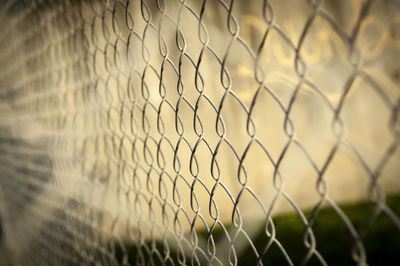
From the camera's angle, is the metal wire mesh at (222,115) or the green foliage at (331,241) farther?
the metal wire mesh at (222,115)

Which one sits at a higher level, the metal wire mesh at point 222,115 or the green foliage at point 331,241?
the metal wire mesh at point 222,115

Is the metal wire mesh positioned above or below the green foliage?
above

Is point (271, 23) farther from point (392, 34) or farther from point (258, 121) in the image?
point (392, 34)

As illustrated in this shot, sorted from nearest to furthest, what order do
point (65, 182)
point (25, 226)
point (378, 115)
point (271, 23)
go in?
point (271, 23) < point (65, 182) < point (25, 226) < point (378, 115)

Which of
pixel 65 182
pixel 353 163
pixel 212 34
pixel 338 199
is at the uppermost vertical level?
pixel 212 34

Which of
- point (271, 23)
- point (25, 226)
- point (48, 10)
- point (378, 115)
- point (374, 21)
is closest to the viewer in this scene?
point (271, 23)

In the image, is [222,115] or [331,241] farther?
[222,115]

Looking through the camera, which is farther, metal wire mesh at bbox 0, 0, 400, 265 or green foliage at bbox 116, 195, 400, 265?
metal wire mesh at bbox 0, 0, 400, 265

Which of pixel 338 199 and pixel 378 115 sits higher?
pixel 378 115

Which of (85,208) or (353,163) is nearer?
(85,208)

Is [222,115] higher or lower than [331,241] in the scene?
higher

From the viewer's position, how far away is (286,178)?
363cm

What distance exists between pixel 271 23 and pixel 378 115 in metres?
3.46

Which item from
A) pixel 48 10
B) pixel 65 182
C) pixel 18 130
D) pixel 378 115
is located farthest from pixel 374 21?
pixel 18 130
